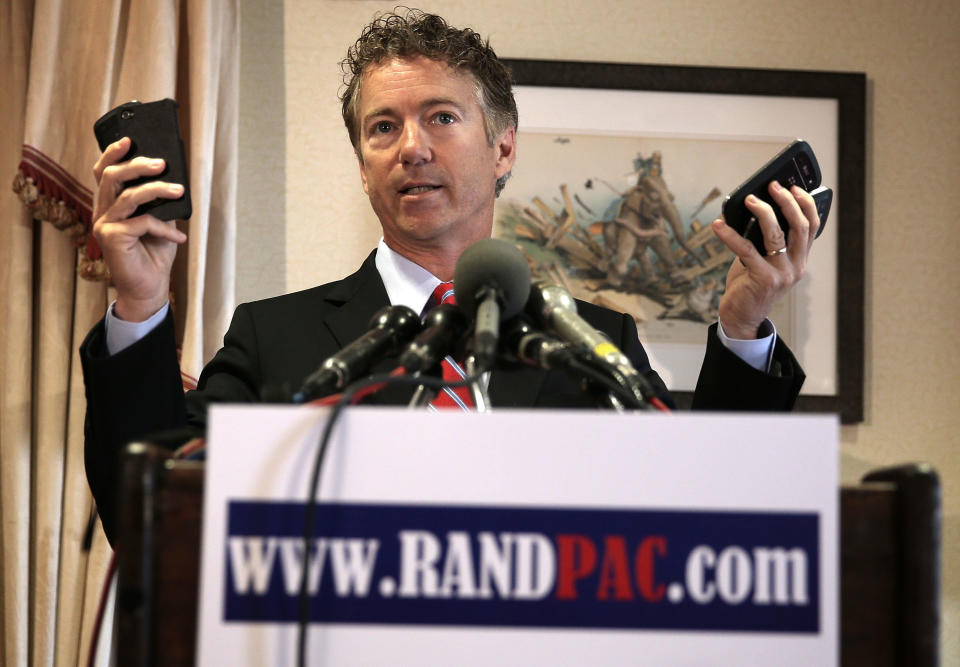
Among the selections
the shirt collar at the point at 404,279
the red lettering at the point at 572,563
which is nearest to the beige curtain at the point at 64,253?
the shirt collar at the point at 404,279

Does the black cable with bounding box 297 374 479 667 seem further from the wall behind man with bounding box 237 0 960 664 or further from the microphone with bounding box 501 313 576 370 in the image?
the wall behind man with bounding box 237 0 960 664

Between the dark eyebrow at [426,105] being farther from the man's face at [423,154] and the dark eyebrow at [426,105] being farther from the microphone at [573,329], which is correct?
the microphone at [573,329]

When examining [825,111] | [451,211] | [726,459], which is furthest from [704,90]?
[726,459]

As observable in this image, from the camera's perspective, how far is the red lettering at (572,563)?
60cm

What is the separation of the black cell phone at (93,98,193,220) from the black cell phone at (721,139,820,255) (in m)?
0.67

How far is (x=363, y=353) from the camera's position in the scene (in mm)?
805

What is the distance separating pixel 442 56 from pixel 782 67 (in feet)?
3.66

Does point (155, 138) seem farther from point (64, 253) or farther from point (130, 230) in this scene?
point (64, 253)

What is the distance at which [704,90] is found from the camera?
2342 mm

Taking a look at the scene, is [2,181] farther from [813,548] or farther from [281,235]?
[813,548]

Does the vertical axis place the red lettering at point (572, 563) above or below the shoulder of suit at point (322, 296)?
below

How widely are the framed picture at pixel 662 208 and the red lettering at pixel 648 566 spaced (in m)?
1.71

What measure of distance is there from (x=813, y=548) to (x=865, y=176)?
199 centimetres

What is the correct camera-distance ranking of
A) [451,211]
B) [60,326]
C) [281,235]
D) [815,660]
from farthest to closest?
[281,235], [60,326], [451,211], [815,660]
